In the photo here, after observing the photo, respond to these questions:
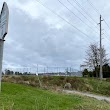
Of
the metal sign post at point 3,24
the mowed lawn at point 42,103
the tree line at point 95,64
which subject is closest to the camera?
the metal sign post at point 3,24

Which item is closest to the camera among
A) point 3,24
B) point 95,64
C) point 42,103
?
point 3,24

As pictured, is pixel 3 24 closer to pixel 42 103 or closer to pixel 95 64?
pixel 42 103

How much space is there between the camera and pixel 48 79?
132 feet

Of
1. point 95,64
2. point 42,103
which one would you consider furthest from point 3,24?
point 95,64

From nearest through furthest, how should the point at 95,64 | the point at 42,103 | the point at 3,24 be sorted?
the point at 3,24 → the point at 42,103 → the point at 95,64

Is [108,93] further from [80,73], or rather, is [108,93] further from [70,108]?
[80,73]

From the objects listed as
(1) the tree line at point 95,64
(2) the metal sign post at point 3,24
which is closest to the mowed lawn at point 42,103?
(2) the metal sign post at point 3,24

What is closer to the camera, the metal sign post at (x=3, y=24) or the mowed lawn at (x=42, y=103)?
the metal sign post at (x=3, y=24)

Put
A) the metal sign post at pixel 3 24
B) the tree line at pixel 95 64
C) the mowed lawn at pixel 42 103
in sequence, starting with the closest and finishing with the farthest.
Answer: the metal sign post at pixel 3 24, the mowed lawn at pixel 42 103, the tree line at pixel 95 64

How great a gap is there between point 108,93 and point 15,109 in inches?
1112

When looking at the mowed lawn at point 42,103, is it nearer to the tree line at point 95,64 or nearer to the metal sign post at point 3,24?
the metal sign post at point 3,24

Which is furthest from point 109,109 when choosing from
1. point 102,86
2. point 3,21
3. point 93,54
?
point 93,54

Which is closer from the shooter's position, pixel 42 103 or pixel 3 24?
pixel 3 24

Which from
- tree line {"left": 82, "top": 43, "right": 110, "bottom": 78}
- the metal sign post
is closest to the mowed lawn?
the metal sign post
